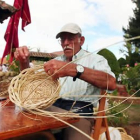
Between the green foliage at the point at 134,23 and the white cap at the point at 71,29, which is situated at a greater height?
the green foliage at the point at 134,23

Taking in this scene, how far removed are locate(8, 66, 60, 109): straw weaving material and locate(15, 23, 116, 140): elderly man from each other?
2.6 inches

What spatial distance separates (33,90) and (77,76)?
11.8 inches

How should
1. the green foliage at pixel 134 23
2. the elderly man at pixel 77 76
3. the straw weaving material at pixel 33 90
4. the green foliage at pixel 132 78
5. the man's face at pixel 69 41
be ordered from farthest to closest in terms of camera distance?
the green foliage at pixel 134 23
the green foliage at pixel 132 78
the man's face at pixel 69 41
the elderly man at pixel 77 76
the straw weaving material at pixel 33 90

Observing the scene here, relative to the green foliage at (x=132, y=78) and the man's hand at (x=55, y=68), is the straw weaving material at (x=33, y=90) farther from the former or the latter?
the green foliage at (x=132, y=78)

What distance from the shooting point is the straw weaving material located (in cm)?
121

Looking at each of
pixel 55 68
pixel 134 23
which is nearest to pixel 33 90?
pixel 55 68

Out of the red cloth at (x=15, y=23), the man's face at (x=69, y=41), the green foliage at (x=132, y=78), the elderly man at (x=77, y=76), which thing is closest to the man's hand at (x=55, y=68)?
the elderly man at (x=77, y=76)

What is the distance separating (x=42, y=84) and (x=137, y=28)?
21.8 meters

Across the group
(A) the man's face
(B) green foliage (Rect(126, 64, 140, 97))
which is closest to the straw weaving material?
(A) the man's face

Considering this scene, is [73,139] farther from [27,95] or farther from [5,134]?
[5,134]

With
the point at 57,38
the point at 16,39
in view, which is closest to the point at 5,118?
the point at 57,38

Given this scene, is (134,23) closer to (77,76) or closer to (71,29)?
(71,29)

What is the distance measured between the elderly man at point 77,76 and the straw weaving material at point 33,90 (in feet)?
0.22

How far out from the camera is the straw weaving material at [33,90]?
3.96 ft
